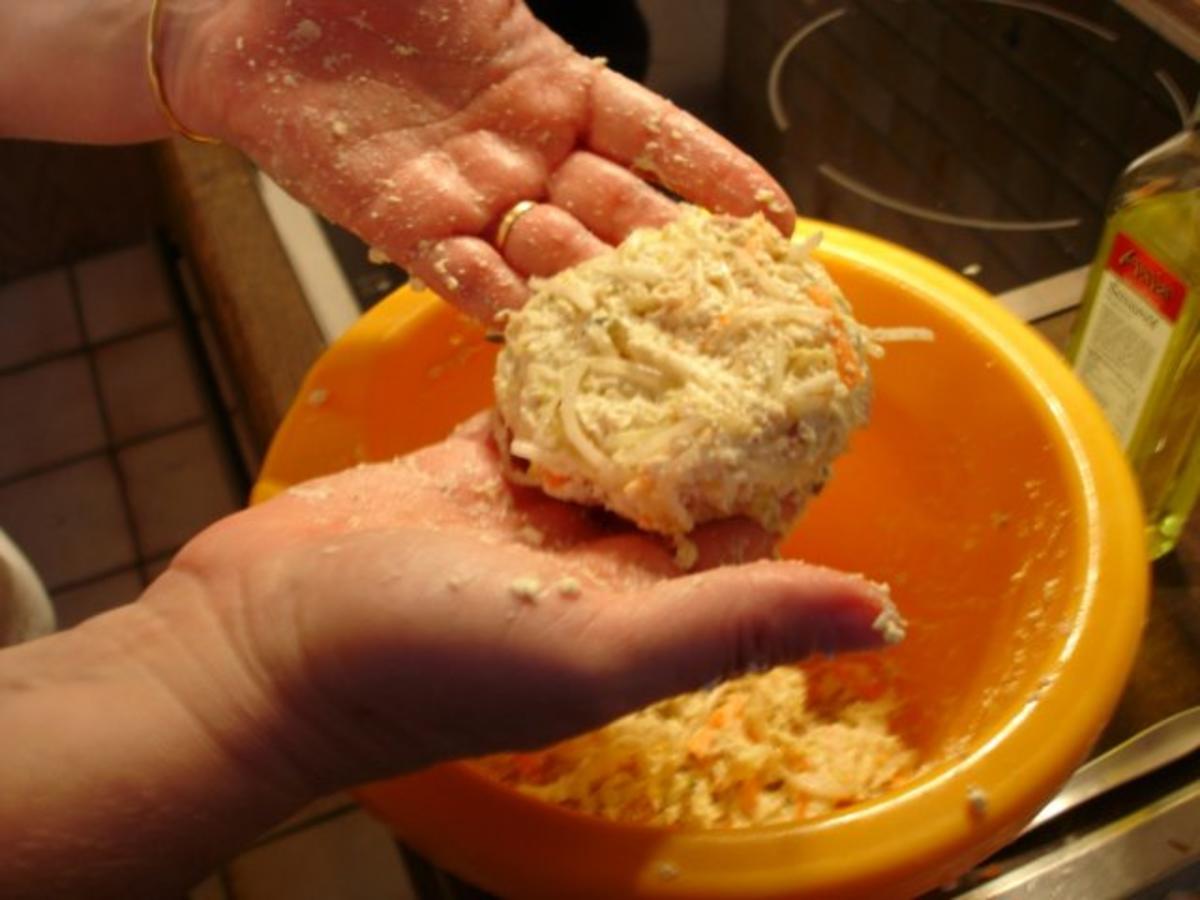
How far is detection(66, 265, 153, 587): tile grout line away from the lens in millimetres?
1564

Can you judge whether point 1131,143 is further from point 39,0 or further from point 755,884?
point 39,0

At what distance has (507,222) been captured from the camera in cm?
78

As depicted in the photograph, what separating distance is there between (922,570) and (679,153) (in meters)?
0.34

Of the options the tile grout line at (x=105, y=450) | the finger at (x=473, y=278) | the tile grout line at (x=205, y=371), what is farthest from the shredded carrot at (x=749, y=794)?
the tile grout line at (x=105, y=450)

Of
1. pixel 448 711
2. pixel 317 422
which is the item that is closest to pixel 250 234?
pixel 317 422

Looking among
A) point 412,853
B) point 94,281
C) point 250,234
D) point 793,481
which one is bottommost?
point 94,281

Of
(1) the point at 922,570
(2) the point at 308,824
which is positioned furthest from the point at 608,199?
(2) the point at 308,824

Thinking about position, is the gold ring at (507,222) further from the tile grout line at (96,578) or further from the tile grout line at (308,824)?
the tile grout line at (96,578)

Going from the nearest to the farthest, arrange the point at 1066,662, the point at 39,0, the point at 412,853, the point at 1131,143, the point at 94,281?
the point at 1066,662 → the point at 412,853 → the point at 39,0 → the point at 1131,143 → the point at 94,281

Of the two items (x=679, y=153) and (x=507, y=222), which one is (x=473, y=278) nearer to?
(x=507, y=222)

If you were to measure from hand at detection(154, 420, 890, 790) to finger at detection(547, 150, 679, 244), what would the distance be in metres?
0.35

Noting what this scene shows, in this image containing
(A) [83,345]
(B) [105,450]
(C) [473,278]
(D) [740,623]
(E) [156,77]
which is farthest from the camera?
(A) [83,345]

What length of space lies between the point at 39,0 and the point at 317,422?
49 centimetres

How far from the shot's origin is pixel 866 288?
0.78 m
